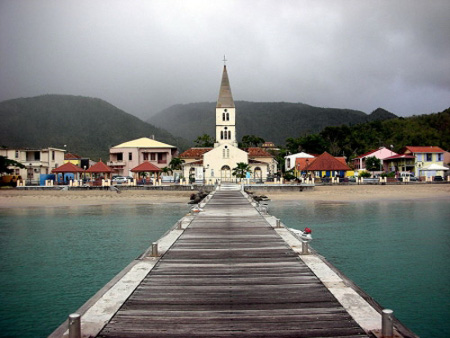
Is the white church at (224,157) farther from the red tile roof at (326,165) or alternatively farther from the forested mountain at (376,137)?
the forested mountain at (376,137)

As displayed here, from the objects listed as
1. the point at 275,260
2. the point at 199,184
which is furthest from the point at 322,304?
the point at 199,184

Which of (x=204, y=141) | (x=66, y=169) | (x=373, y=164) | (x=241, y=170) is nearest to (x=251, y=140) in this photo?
(x=204, y=141)

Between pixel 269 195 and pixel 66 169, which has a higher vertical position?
pixel 66 169

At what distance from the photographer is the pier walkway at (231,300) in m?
5.13

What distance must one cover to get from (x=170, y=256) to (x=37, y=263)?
638cm

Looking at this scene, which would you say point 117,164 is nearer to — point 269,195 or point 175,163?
point 175,163

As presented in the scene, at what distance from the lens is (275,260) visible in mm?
8953

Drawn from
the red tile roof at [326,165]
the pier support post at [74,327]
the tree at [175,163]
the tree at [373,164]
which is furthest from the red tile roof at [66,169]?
the pier support post at [74,327]

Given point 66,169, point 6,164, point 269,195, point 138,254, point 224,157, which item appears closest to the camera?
point 138,254

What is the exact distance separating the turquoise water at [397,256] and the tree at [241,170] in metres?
30.8

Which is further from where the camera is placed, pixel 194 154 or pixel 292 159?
pixel 292 159

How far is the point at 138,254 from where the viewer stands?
14320mm

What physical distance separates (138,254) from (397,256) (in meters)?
8.98

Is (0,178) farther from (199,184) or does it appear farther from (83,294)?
(83,294)
